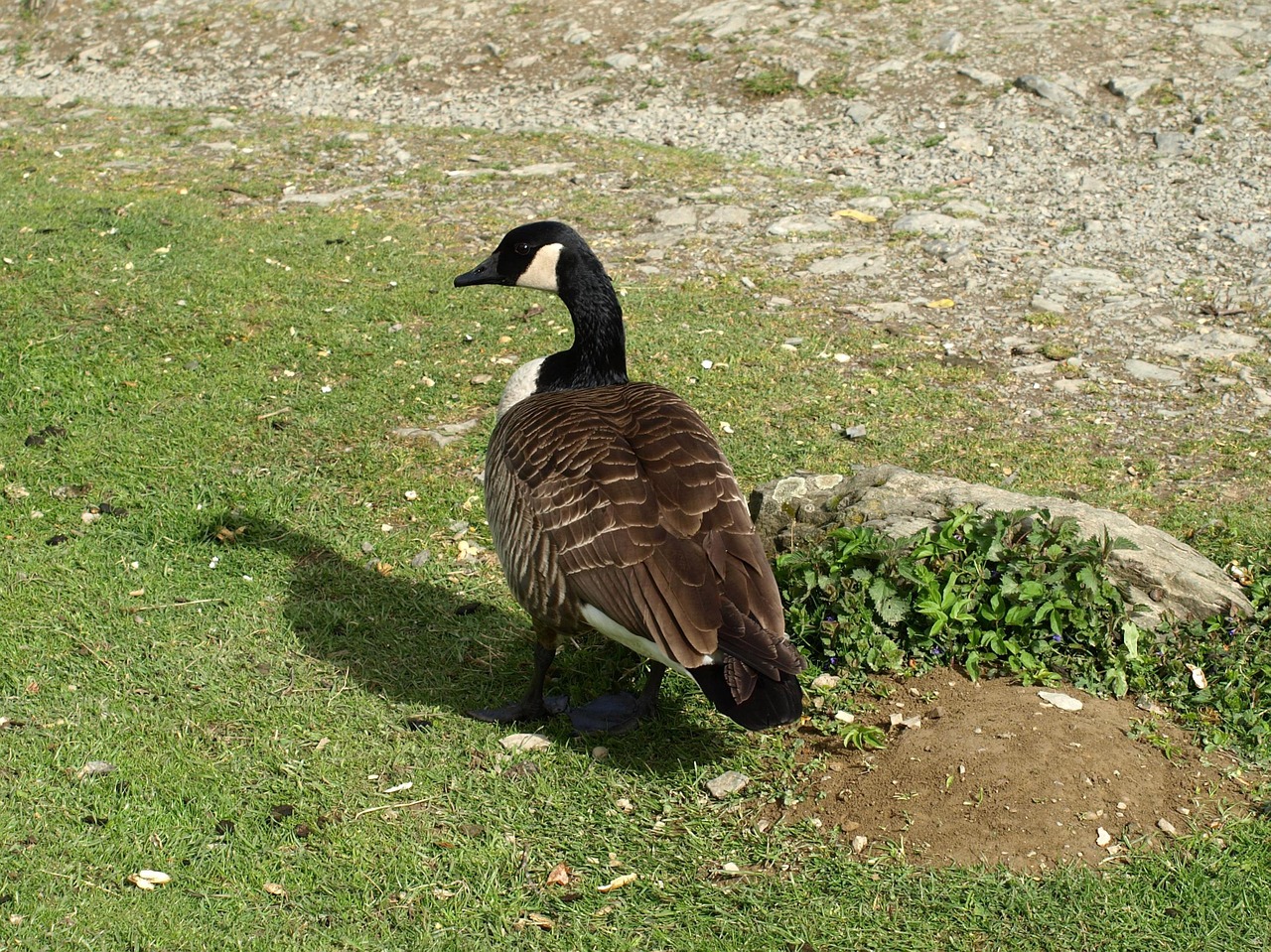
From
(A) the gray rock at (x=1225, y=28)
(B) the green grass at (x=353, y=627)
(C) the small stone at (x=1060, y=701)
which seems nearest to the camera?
(B) the green grass at (x=353, y=627)

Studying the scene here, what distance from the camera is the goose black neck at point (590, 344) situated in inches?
192

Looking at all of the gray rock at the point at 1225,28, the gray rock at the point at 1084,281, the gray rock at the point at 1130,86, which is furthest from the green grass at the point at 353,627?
the gray rock at the point at 1225,28

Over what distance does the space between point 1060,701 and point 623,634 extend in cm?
153

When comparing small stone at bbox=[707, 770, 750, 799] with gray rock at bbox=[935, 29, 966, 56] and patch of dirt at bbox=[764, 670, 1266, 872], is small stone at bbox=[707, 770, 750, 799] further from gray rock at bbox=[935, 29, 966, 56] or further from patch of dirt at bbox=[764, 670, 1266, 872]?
gray rock at bbox=[935, 29, 966, 56]

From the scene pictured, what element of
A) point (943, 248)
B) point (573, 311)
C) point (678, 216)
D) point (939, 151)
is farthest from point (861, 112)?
point (573, 311)

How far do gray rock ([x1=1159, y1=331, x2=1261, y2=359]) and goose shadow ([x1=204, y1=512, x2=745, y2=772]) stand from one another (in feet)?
13.7

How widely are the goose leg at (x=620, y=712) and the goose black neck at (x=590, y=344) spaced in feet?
3.96

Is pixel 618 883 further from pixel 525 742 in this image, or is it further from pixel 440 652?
pixel 440 652

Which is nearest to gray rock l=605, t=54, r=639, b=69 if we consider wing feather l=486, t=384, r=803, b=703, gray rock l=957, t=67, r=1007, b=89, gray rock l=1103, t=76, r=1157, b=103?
gray rock l=957, t=67, r=1007, b=89

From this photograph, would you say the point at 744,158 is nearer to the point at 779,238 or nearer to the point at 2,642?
the point at 779,238

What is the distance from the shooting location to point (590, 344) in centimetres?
489

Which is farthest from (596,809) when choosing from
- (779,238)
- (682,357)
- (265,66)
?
(265,66)

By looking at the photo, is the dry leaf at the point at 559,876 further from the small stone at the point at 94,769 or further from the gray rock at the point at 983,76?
the gray rock at the point at 983,76

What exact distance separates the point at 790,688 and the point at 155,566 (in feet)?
10.5
